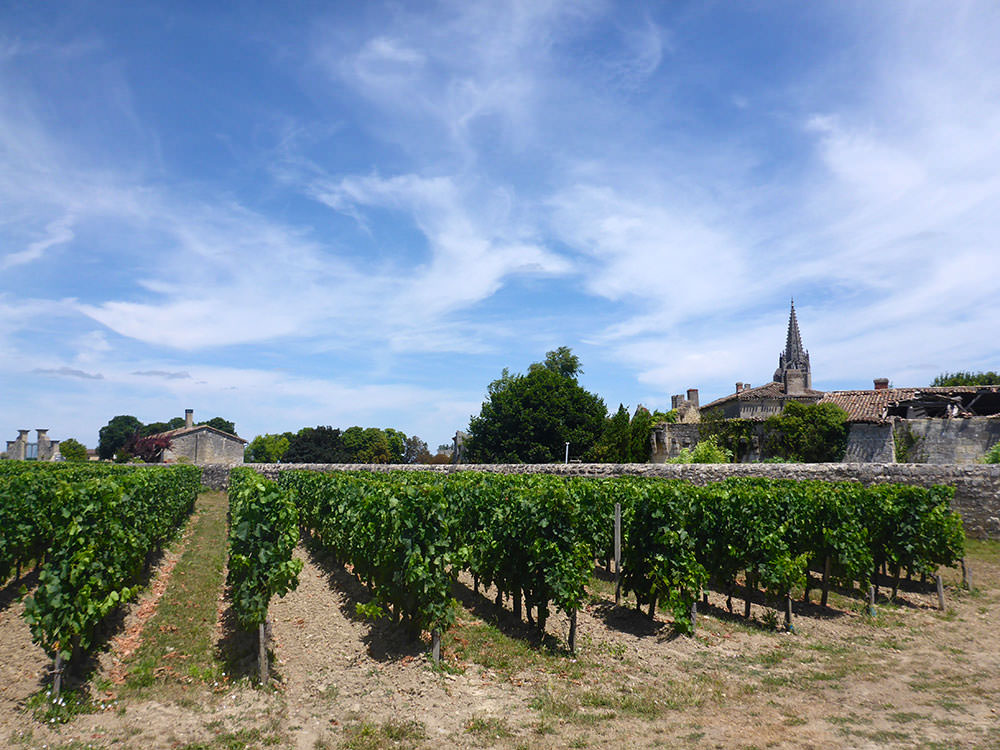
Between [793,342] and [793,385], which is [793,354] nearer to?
[793,342]

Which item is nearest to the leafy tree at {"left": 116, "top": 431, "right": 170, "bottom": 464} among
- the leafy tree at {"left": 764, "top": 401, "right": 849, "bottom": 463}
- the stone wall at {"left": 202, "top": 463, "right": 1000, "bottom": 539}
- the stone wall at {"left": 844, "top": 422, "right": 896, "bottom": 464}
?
the stone wall at {"left": 202, "top": 463, "right": 1000, "bottom": 539}

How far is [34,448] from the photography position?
77500 mm

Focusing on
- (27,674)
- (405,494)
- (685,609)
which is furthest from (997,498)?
(27,674)

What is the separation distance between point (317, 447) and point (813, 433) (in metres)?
55.7

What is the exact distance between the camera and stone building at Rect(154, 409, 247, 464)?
61.6 m

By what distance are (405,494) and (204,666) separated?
11.3 feet

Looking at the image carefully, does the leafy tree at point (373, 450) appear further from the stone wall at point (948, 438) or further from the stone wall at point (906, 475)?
the stone wall at point (948, 438)

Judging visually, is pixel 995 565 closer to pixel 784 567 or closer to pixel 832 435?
pixel 784 567

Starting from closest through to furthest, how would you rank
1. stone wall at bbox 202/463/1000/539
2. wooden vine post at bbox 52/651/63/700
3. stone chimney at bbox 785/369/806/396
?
wooden vine post at bbox 52/651/63/700 → stone wall at bbox 202/463/1000/539 → stone chimney at bbox 785/369/806/396

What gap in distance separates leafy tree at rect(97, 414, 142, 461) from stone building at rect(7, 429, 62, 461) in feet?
20.3

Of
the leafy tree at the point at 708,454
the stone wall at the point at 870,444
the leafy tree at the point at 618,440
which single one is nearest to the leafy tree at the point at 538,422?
the leafy tree at the point at 618,440

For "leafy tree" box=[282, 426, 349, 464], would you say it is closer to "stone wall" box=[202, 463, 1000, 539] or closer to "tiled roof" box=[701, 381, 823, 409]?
"tiled roof" box=[701, 381, 823, 409]

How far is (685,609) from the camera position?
31.7 ft

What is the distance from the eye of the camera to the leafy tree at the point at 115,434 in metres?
92.4
